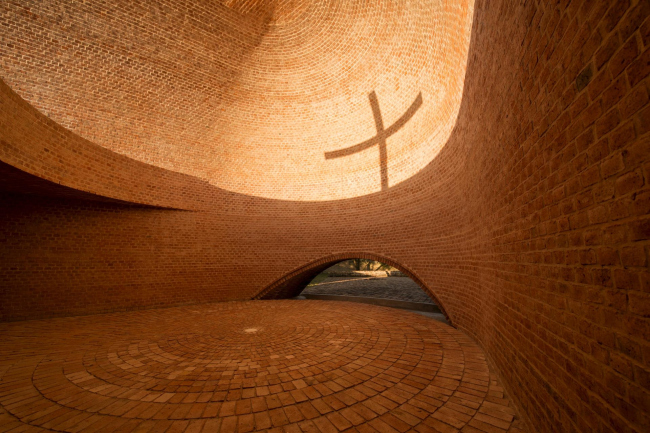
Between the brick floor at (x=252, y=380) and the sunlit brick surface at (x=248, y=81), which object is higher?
the sunlit brick surface at (x=248, y=81)

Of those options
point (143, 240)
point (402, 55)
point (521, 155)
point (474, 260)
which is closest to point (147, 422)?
point (521, 155)

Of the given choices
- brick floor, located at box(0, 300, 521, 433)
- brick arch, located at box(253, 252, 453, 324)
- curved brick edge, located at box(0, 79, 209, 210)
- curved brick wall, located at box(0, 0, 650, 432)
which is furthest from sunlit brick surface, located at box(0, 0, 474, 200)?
Answer: brick floor, located at box(0, 300, 521, 433)

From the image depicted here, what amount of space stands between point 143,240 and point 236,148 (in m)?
4.05

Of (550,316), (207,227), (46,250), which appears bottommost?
(550,316)

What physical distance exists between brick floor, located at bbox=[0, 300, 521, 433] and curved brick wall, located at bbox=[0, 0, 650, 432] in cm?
→ 62

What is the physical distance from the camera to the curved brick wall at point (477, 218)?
3.59 ft

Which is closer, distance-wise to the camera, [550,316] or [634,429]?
[634,429]

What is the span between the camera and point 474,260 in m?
4.10

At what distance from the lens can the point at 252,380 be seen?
113 inches

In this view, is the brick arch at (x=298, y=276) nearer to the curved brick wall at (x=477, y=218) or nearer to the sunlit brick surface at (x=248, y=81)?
the curved brick wall at (x=477, y=218)

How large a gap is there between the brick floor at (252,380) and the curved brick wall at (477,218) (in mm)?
625

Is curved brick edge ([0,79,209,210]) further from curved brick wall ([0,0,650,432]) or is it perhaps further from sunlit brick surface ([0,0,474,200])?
sunlit brick surface ([0,0,474,200])

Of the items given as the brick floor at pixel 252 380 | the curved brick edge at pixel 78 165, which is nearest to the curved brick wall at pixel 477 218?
the curved brick edge at pixel 78 165

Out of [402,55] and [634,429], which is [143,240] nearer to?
[402,55]
